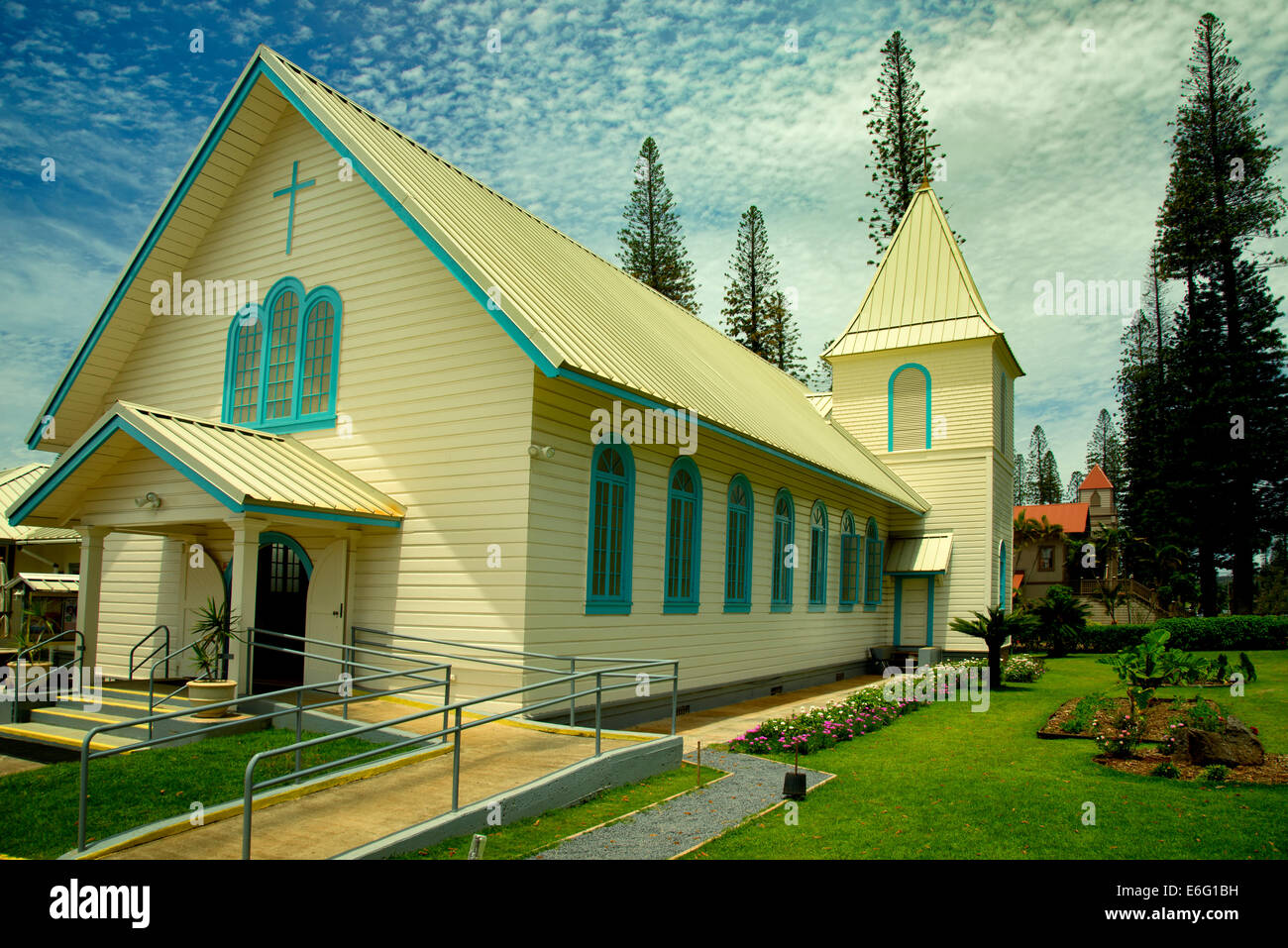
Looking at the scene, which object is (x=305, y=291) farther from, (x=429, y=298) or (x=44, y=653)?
(x=44, y=653)

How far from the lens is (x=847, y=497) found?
917 inches

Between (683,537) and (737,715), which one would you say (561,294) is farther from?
(737,715)

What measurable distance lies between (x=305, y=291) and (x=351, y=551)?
4.31 meters

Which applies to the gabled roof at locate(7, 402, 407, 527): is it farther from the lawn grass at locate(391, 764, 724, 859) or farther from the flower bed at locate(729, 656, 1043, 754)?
the flower bed at locate(729, 656, 1043, 754)

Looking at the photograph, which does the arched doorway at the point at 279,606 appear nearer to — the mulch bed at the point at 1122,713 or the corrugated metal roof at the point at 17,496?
the corrugated metal roof at the point at 17,496

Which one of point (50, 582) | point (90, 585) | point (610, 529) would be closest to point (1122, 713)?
point (610, 529)

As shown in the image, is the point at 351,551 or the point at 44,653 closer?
the point at 351,551

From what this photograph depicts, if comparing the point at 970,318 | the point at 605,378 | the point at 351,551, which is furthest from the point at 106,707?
the point at 970,318

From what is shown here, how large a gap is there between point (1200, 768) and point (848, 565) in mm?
13232

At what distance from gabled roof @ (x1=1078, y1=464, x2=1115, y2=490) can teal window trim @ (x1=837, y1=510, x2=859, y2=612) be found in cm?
7087

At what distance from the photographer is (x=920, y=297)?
29266mm

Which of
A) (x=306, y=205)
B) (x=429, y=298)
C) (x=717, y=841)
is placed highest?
(x=306, y=205)

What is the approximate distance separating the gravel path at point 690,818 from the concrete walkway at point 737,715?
1.71 metres

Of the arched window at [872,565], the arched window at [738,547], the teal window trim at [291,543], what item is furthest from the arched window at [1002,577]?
the teal window trim at [291,543]
